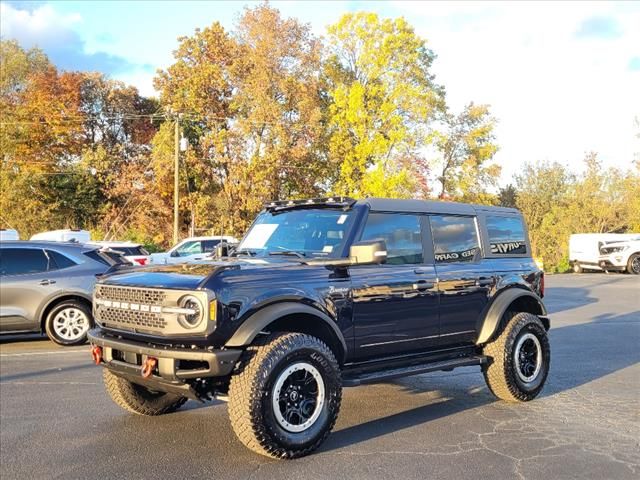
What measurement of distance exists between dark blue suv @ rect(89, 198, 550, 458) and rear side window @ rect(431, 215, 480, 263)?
0.02 m

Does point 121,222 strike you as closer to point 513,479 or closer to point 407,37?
point 407,37

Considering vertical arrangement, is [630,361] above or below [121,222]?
below

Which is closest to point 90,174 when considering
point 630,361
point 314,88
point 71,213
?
point 71,213

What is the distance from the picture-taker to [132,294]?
480 cm

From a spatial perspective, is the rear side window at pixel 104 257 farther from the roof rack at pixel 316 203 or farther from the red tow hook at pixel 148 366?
the red tow hook at pixel 148 366

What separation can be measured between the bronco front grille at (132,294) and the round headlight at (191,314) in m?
0.20

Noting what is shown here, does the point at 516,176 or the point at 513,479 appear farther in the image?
the point at 516,176

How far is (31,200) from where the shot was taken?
4038 cm

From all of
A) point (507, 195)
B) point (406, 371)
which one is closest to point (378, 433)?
point (406, 371)

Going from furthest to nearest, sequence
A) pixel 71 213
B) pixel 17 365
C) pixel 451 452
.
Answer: pixel 71 213
pixel 17 365
pixel 451 452

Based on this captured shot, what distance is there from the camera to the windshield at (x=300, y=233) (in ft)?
18.1

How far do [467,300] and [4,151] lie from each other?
42282mm

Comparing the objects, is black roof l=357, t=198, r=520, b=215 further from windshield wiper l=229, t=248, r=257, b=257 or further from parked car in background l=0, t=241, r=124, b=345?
parked car in background l=0, t=241, r=124, b=345

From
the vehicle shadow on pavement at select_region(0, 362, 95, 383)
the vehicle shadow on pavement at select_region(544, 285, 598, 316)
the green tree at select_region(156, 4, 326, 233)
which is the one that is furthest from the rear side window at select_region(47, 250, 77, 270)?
the green tree at select_region(156, 4, 326, 233)
